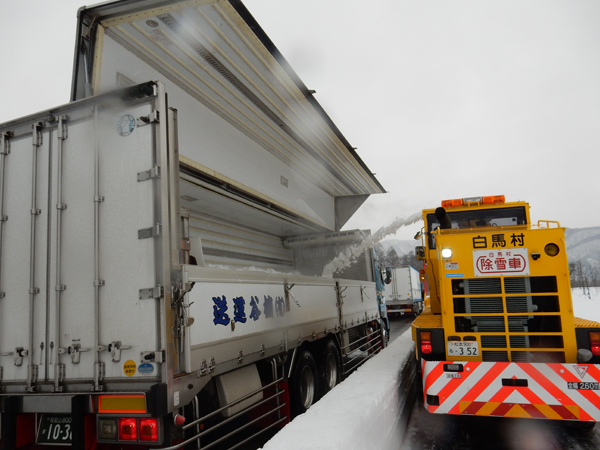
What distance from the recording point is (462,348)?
5.22 meters

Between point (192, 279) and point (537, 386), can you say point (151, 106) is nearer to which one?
point (192, 279)

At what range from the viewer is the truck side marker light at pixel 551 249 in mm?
4980

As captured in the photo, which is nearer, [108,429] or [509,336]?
[108,429]

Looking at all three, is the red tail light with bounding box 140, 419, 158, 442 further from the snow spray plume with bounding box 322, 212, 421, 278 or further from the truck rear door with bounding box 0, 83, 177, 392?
the snow spray plume with bounding box 322, 212, 421, 278

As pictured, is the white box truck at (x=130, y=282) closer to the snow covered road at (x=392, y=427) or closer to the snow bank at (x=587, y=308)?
the snow covered road at (x=392, y=427)

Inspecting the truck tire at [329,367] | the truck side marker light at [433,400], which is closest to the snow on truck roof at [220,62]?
the truck tire at [329,367]

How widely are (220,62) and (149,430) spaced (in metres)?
5.07

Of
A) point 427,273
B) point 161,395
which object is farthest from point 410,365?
point 161,395

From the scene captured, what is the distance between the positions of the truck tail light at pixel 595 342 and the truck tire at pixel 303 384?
136 inches

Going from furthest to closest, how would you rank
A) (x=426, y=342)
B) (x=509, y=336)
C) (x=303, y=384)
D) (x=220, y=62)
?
(x=220, y=62) < (x=303, y=384) < (x=426, y=342) < (x=509, y=336)

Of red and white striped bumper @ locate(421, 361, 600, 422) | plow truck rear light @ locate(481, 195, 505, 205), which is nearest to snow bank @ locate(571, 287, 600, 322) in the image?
plow truck rear light @ locate(481, 195, 505, 205)

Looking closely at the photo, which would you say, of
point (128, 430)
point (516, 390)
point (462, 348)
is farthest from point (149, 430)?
point (516, 390)

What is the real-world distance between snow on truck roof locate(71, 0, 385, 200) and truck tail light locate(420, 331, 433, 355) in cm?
435

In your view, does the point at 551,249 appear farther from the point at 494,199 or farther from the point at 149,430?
the point at 149,430
